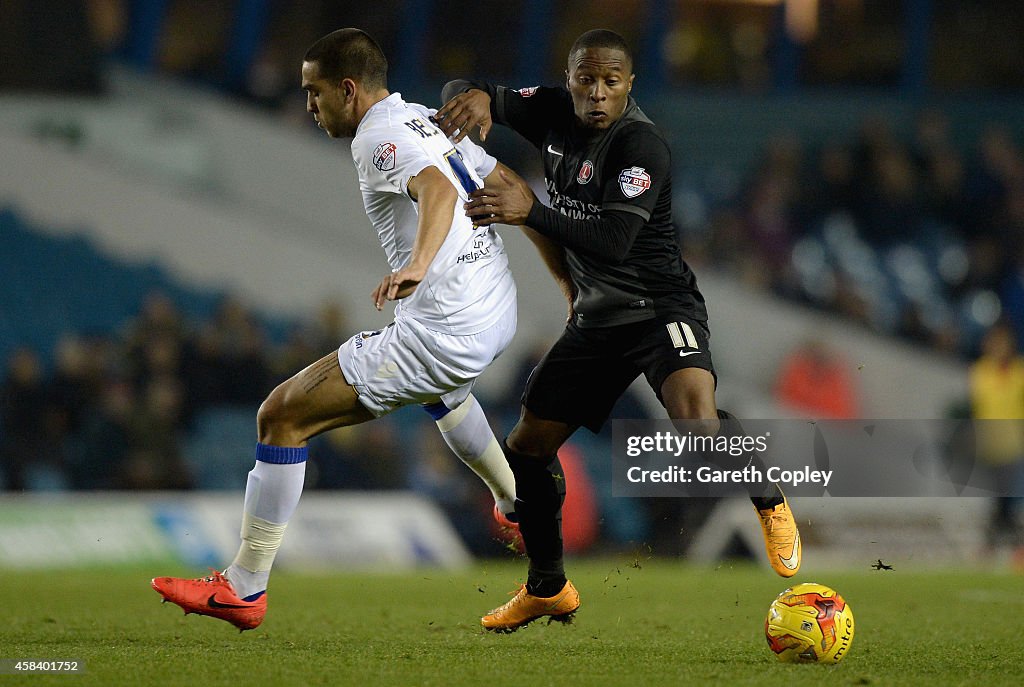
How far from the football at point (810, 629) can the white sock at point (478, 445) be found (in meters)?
1.44

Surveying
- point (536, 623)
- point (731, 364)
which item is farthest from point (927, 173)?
point (536, 623)

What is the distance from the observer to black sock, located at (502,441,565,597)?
18.6 ft

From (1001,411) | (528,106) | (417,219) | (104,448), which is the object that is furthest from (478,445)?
(1001,411)

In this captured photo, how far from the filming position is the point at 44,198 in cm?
1312

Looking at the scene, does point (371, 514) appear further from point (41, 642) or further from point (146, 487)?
point (41, 642)

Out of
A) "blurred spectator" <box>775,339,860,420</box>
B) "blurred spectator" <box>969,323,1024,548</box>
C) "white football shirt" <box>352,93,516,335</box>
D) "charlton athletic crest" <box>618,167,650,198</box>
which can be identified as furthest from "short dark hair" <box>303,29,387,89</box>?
"blurred spectator" <box>775,339,860,420</box>

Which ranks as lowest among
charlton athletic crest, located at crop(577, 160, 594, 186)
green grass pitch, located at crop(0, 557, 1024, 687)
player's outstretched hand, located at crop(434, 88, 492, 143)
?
green grass pitch, located at crop(0, 557, 1024, 687)

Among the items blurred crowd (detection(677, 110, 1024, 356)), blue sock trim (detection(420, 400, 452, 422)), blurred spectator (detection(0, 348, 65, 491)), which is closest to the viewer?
blue sock trim (detection(420, 400, 452, 422))

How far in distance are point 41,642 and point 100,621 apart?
37.3 inches

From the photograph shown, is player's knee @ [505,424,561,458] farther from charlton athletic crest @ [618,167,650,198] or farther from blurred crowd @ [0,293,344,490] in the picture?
blurred crowd @ [0,293,344,490]

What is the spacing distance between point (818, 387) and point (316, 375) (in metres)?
8.02

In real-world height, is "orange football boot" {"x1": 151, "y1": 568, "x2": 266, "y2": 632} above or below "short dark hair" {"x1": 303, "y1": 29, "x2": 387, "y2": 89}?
below

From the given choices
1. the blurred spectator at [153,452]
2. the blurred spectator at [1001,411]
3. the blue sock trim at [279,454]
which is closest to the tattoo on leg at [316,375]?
the blue sock trim at [279,454]

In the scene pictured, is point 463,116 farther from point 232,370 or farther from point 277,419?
point 232,370
